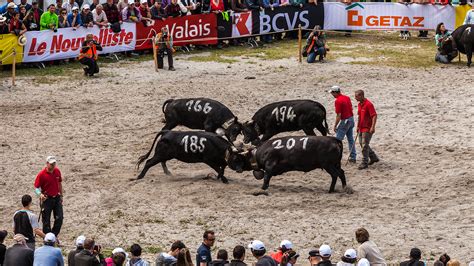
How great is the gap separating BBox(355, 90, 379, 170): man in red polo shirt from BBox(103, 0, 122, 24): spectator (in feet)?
46.5

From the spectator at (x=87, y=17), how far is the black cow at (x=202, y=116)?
33.0ft

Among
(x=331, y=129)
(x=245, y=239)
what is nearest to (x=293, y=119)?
(x=331, y=129)

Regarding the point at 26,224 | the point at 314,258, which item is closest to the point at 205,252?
the point at 314,258

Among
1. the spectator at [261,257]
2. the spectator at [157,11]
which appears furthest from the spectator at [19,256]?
the spectator at [157,11]

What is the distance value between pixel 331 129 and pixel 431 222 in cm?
732

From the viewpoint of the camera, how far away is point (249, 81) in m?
34.1

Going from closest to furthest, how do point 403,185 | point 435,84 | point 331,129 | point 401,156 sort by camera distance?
point 403,185 → point 401,156 → point 331,129 → point 435,84

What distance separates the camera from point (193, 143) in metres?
24.5

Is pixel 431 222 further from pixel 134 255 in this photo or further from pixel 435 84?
pixel 435 84

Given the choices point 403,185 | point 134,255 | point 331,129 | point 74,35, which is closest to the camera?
point 134,255

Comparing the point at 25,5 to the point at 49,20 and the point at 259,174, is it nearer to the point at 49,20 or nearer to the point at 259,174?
the point at 49,20

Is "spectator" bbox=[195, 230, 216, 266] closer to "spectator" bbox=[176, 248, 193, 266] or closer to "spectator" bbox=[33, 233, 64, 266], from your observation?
"spectator" bbox=[176, 248, 193, 266]

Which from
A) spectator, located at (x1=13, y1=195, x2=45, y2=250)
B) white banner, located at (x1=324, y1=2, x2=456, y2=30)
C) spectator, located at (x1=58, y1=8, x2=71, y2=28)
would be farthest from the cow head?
white banner, located at (x1=324, y1=2, x2=456, y2=30)

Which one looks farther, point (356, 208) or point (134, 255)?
point (356, 208)
